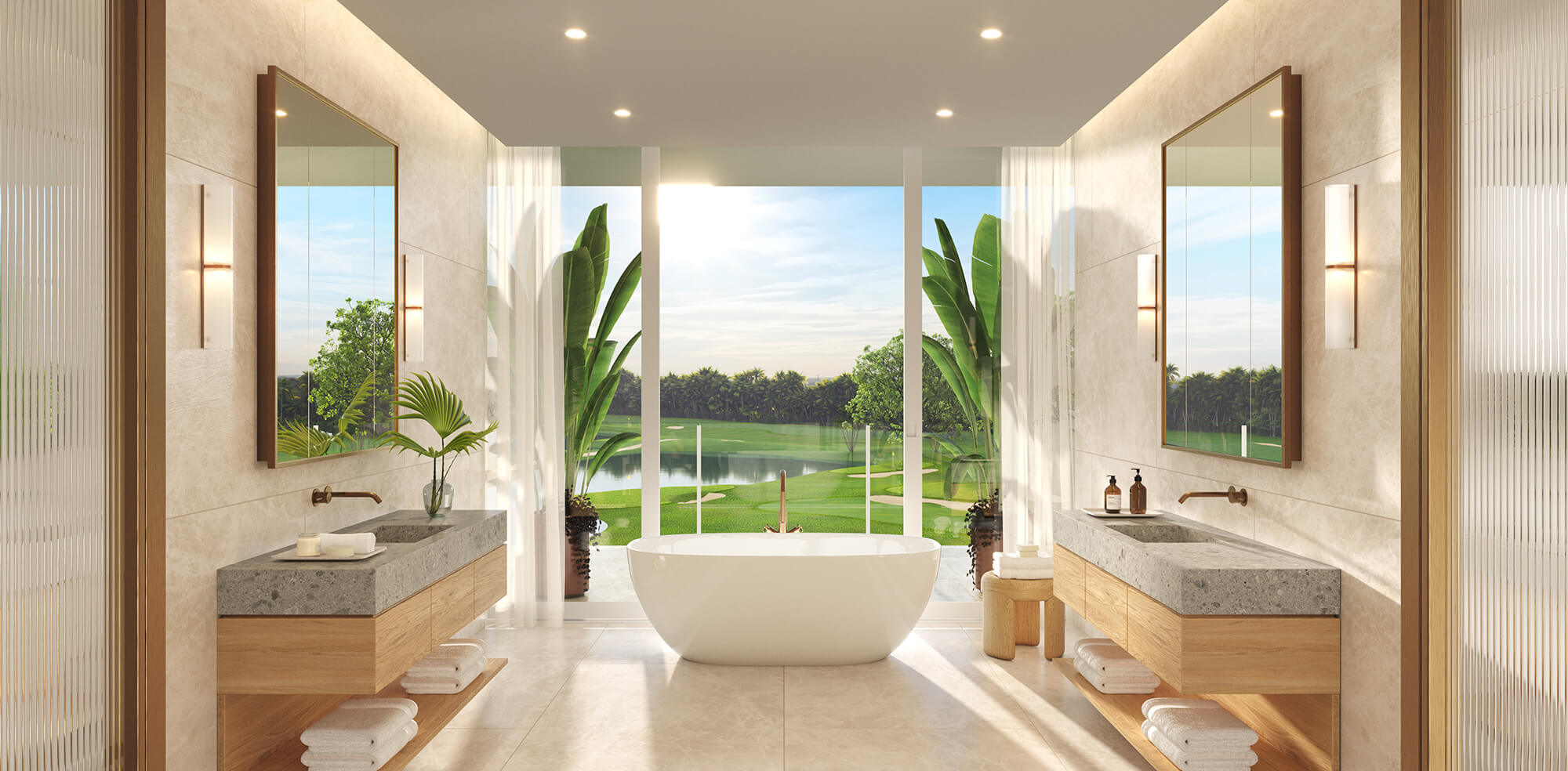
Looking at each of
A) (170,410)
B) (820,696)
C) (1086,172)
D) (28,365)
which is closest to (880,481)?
(820,696)

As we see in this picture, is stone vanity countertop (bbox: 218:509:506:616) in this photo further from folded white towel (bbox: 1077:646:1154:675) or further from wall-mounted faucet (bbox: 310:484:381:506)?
folded white towel (bbox: 1077:646:1154:675)

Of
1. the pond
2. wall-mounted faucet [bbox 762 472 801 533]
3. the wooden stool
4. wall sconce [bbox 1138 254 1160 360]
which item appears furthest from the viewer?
the pond

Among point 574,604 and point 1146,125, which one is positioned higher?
point 1146,125

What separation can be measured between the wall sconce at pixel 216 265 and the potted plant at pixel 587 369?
8.28ft

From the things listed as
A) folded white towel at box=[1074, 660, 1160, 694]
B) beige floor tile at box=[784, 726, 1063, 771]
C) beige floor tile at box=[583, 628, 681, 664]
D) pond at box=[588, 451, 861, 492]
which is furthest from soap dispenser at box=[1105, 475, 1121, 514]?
beige floor tile at box=[583, 628, 681, 664]

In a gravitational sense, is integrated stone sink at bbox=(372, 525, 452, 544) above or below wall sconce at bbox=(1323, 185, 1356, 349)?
below

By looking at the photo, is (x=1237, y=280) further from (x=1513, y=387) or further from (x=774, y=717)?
(x=774, y=717)

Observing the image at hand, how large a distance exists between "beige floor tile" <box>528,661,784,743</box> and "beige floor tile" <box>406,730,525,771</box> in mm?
141

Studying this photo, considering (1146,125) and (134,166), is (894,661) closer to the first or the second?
(1146,125)

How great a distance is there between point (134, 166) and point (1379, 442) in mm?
3389

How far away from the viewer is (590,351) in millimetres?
5246

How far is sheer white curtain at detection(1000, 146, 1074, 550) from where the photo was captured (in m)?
5.16

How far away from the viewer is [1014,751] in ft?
11.1

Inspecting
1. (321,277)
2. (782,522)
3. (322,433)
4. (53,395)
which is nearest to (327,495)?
(322,433)
